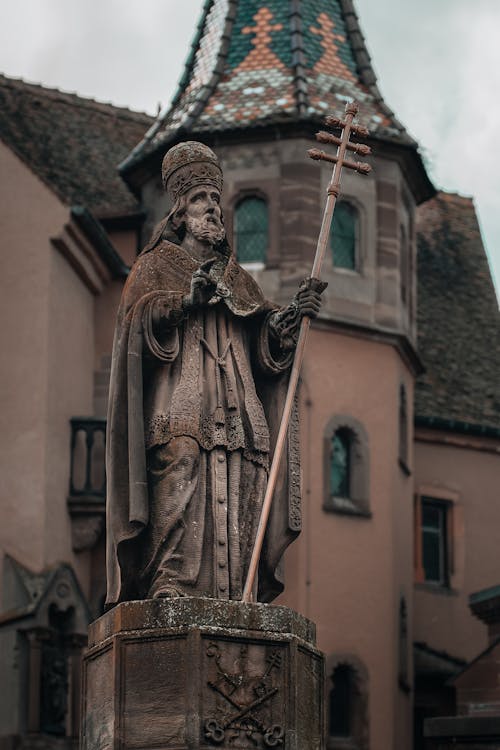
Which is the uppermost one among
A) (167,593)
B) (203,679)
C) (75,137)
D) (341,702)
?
(75,137)

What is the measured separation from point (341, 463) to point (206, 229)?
17.7m

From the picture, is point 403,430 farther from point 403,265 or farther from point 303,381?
point 303,381

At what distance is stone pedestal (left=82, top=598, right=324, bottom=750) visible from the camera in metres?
13.3

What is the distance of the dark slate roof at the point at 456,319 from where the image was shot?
36406 millimetres

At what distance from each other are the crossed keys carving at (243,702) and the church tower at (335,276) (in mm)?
17379

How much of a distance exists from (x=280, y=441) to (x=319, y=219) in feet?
60.6

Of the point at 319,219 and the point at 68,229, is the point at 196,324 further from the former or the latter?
the point at 319,219

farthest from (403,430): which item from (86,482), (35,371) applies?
(35,371)

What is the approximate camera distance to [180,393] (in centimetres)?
1432

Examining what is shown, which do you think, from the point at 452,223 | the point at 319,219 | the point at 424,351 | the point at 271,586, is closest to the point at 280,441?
the point at 271,586

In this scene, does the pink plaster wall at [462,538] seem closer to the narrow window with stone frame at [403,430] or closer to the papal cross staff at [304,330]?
the narrow window with stone frame at [403,430]

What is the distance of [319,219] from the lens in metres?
32.5

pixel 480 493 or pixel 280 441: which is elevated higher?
pixel 480 493

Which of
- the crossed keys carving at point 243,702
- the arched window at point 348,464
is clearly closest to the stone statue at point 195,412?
the crossed keys carving at point 243,702
